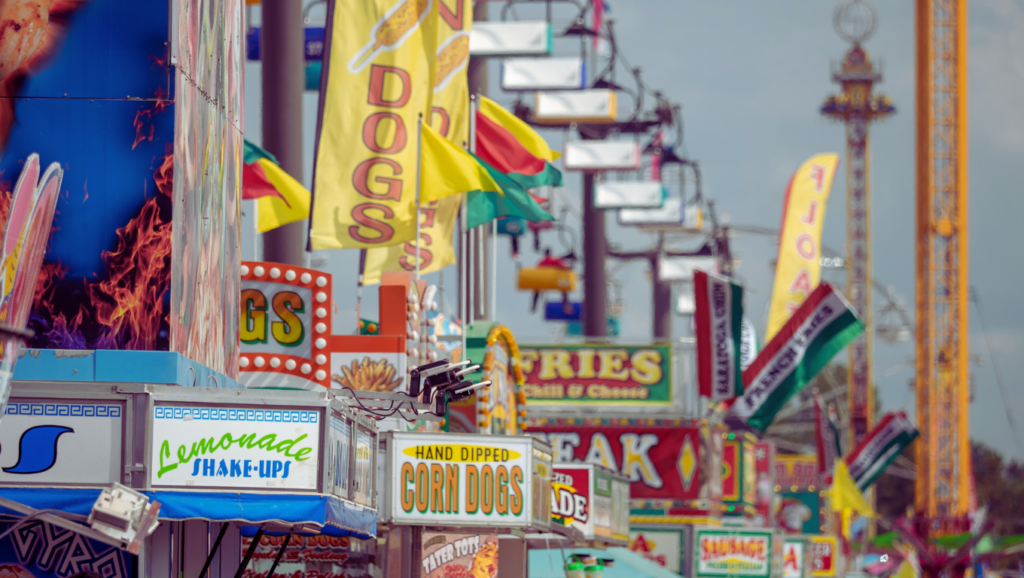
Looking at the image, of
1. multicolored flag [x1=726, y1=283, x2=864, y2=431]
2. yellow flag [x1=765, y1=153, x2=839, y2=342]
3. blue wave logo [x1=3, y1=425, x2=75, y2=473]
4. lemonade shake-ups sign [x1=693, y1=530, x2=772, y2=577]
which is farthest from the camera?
yellow flag [x1=765, y1=153, x2=839, y2=342]

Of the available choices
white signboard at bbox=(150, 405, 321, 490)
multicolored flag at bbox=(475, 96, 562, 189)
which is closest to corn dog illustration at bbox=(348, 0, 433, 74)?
multicolored flag at bbox=(475, 96, 562, 189)

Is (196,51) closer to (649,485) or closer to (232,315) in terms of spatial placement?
(232,315)

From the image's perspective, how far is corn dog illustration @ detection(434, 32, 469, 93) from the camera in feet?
59.4

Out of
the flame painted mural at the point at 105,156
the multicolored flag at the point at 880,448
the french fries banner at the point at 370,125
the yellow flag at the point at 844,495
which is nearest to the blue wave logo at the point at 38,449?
the flame painted mural at the point at 105,156

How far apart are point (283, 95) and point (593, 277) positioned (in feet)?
62.5

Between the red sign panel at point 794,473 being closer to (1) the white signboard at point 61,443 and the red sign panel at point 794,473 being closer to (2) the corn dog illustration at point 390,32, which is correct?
(2) the corn dog illustration at point 390,32

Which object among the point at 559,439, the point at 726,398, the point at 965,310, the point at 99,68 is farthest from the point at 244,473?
the point at 965,310

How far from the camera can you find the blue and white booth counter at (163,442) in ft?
29.1

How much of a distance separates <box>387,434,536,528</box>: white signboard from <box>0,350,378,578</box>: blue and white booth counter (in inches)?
206

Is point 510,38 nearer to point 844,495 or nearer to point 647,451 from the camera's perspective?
point 647,451

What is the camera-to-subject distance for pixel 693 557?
30484mm

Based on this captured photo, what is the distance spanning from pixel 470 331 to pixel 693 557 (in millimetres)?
12914

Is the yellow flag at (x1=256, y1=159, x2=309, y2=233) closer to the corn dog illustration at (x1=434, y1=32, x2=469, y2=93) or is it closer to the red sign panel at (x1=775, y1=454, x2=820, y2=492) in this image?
the corn dog illustration at (x1=434, y1=32, x2=469, y2=93)

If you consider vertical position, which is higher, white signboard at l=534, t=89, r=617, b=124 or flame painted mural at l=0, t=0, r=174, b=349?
white signboard at l=534, t=89, r=617, b=124
